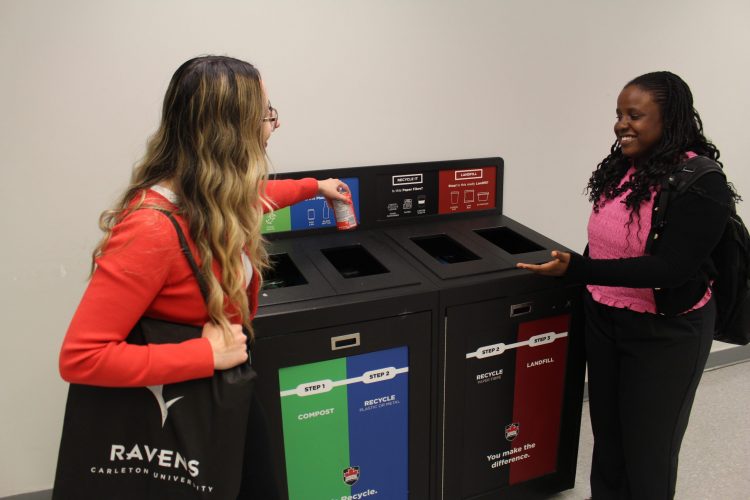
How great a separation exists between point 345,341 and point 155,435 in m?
0.59

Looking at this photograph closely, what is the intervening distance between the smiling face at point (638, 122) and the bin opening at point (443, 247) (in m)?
0.66

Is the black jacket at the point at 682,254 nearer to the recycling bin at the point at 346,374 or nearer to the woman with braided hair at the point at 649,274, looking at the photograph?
the woman with braided hair at the point at 649,274

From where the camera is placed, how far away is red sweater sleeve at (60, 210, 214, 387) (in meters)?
1.00

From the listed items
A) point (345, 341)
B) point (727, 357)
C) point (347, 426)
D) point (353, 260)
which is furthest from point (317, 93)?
point (727, 357)

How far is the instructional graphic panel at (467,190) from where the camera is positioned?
2.16 meters

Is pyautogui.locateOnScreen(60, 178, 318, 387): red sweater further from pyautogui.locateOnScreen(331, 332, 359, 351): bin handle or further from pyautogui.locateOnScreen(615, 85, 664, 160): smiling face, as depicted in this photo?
pyautogui.locateOnScreen(615, 85, 664, 160): smiling face

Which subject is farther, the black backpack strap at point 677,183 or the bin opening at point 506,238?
the bin opening at point 506,238

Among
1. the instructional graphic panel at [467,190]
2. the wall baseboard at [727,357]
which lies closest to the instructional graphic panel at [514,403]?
the instructional graphic panel at [467,190]

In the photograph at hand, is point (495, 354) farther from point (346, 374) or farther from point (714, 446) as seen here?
point (714, 446)

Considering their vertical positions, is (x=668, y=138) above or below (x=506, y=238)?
above

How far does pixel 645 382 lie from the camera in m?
1.61

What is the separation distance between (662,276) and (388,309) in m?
0.68

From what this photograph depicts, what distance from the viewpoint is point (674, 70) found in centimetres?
238

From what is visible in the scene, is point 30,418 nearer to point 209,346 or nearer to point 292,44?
point 209,346
